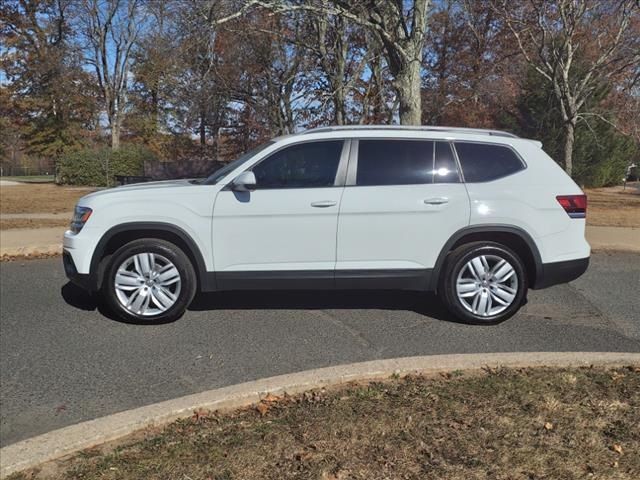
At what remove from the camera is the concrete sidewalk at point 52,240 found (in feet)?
29.9

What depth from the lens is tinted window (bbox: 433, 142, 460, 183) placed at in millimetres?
5262

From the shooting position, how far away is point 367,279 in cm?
518

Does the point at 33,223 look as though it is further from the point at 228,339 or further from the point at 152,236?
the point at 228,339

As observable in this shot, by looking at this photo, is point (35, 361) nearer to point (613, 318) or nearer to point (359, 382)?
point (359, 382)

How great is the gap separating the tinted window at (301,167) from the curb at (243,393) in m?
1.88

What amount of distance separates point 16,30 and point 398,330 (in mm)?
40249

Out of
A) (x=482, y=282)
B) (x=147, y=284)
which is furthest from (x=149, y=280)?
(x=482, y=282)

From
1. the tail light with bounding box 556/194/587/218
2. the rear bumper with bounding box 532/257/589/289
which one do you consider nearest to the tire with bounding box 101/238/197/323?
the rear bumper with bounding box 532/257/589/289

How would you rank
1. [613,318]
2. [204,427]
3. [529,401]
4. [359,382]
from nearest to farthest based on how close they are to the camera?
[204,427], [529,401], [359,382], [613,318]

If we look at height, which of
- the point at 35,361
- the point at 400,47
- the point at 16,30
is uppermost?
the point at 16,30

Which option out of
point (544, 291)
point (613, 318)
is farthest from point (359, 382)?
point (544, 291)

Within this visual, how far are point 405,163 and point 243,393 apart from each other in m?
2.72

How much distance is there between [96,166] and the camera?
30.0 metres

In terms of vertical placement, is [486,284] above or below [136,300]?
above
